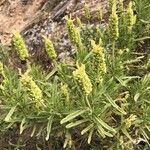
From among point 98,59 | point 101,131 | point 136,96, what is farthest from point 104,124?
point 98,59

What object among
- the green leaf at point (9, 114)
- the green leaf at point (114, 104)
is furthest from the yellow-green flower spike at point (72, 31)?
the green leaf at point (9, 114)

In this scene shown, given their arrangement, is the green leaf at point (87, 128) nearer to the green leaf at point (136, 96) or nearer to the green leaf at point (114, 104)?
the green leaf at point (114, 104)

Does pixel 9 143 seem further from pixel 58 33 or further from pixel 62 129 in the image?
A: pixel 58 33

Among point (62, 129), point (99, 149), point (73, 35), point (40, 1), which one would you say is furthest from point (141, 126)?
point (40, 1)

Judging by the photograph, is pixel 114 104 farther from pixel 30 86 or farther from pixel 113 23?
pixel 30 86

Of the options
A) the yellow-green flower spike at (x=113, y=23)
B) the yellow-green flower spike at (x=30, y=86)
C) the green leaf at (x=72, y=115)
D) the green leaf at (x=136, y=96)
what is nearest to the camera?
the yellow-green flower spike at (x=30, y=86)

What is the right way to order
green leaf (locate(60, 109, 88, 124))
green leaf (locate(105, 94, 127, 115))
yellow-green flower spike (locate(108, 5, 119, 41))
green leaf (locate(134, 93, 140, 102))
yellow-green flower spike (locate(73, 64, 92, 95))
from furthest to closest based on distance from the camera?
green leaf (locate(134, 93, 140, 102)) < green leaf (locate(105, 94, 127, 115)) < green leaf (locate(60, 109, 88, 124)) < yellow-green flower spike (locate(108, 5, 119, 41)) < yellow-green flower spike (locate(73, 64, 92, 95))

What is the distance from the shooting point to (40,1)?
6324mm

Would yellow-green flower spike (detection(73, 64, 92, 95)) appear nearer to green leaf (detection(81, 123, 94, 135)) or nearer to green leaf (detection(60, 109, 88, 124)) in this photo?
green leaf (detection(60, 109, 88, 124))

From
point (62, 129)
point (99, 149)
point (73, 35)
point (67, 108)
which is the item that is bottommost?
point (99, 149)

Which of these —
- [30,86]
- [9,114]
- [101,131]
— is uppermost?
[30,86]

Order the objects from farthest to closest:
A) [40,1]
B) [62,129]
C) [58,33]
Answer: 1. [40,1]
2. [58,33]
3. [62,129]

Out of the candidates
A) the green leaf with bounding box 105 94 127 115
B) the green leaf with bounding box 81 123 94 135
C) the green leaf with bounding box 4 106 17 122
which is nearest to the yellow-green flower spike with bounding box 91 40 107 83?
the green leaf with bounding box 105 94 127 115

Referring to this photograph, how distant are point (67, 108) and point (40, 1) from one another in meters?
3.11
